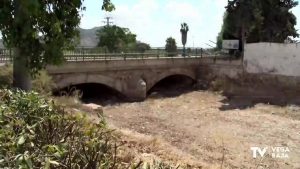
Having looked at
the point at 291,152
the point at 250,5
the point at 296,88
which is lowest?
the point at 291,152

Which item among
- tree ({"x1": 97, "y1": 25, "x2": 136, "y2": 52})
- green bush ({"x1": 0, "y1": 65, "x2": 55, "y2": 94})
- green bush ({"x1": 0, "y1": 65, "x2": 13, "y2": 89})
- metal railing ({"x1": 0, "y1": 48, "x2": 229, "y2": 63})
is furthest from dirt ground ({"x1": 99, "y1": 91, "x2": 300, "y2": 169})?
tree ({"x1": 97, "y1": 25, "x2": 136, "y2": 52})

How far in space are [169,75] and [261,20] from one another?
871 cm

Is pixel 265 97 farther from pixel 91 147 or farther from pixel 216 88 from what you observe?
pixel 91 147

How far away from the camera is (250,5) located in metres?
32.4

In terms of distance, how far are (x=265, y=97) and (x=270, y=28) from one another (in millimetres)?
9016

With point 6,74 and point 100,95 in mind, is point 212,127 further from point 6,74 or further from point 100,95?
point 100,95

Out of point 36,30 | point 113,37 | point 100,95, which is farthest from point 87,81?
point 113,37

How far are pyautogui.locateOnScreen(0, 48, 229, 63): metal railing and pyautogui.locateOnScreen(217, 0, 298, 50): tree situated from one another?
348cm

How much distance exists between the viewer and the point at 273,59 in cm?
3078

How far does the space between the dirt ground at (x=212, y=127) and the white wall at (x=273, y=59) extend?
372cm

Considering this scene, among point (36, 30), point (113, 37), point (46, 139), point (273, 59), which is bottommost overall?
point (46, 139)

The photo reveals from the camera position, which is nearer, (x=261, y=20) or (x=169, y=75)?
(x=261, y=20)

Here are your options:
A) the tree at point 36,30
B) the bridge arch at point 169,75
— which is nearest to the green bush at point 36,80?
the tree at point 36,30

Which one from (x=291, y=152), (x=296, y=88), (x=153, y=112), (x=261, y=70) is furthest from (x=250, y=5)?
(x=291, y=152)
